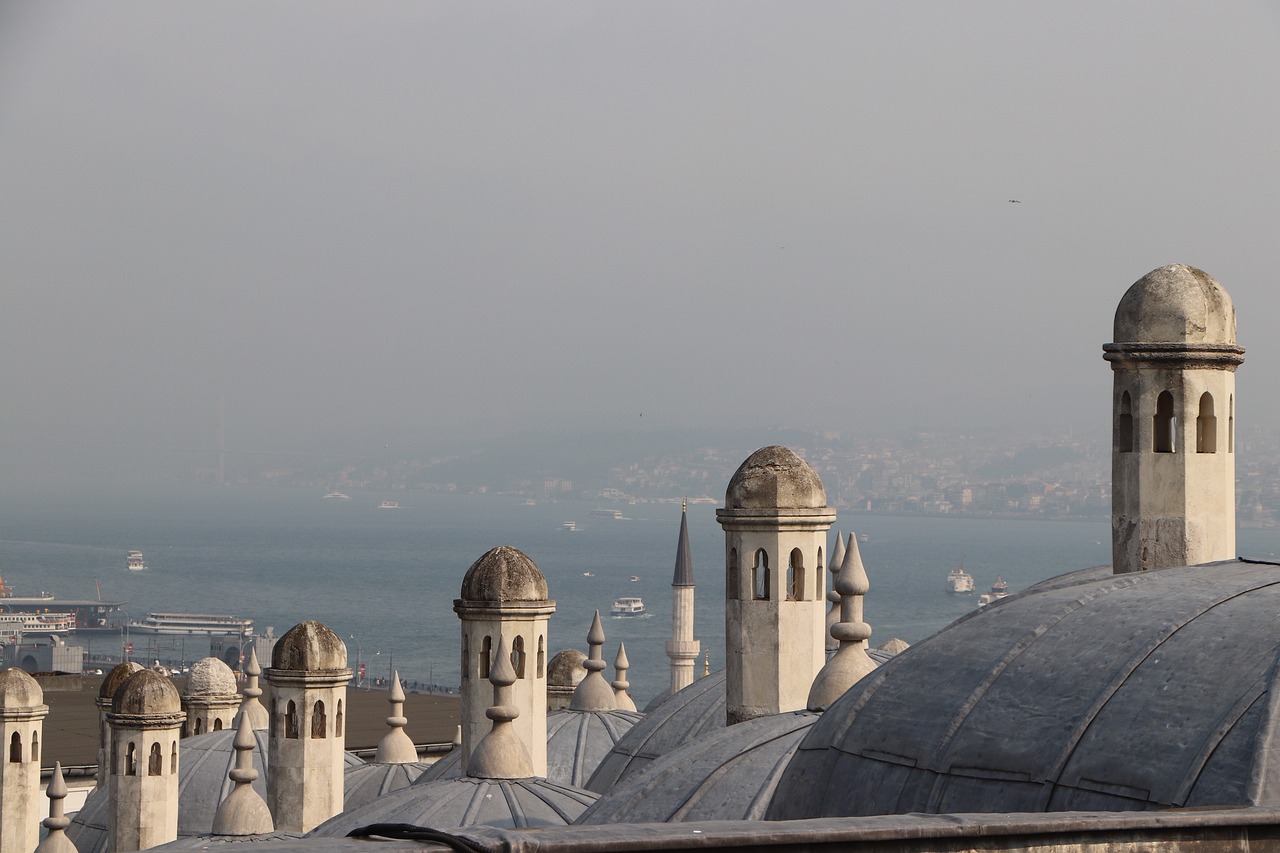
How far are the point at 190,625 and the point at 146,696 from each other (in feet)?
482

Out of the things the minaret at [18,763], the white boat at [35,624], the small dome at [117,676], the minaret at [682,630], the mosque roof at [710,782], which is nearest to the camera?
the mosque roof at [710,782]

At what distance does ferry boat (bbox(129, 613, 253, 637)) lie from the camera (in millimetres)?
168000

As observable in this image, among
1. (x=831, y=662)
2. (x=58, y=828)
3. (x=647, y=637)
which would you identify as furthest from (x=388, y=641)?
(x=831, y=662)

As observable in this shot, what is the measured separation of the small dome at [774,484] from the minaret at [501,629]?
4.11 m

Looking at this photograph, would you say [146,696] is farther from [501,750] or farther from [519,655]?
[501,750]

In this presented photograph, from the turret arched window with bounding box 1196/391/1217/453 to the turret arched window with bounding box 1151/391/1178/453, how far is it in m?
0.19

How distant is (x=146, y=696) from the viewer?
91.7 ft

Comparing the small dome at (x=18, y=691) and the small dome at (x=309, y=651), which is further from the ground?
the small dome at (x=309, y=651)

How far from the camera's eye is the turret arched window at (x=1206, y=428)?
542 inches

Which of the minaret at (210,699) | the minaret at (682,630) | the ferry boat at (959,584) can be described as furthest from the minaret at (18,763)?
the ferry boat at (959,584)

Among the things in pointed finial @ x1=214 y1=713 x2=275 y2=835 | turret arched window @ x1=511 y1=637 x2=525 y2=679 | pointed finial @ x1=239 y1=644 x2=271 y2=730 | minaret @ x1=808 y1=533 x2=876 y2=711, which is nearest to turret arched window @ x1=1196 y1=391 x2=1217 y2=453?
minaret @ x1=808 y1=533 x2=876 y2=711

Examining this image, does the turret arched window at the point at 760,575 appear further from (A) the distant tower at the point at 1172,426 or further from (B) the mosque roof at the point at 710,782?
(A) the distant tower at the point at 1172,426

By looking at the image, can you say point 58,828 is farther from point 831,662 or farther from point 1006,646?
point 1006,646

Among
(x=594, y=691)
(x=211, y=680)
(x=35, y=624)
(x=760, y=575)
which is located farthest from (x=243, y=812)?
(x=35, y=624)
